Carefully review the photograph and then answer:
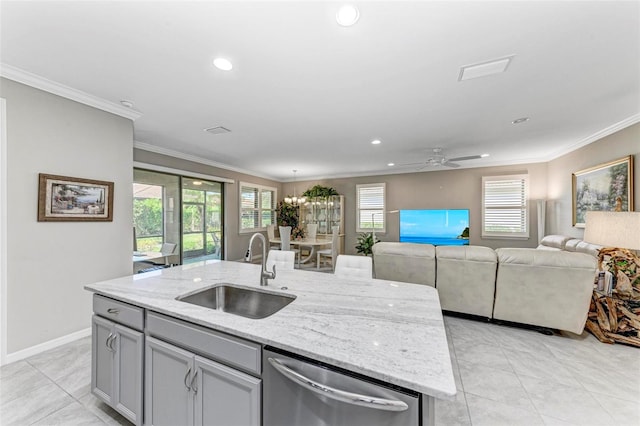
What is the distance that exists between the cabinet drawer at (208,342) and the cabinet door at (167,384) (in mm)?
62

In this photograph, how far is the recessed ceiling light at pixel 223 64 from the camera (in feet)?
6.56

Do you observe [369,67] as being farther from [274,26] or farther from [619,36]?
[619,36]

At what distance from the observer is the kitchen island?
861 mm

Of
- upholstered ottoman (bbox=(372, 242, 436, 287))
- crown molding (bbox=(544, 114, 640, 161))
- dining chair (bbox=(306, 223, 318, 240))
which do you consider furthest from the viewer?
dining chair (bbox=(306, 223, 318, 240))

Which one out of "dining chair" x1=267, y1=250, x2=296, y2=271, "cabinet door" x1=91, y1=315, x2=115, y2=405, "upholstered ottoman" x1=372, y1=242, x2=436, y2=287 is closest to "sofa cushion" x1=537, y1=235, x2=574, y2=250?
"upholstered ottoman" x1=372, y1=242, x2=436, y2=287

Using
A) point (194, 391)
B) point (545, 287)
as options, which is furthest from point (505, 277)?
point (194, 391)

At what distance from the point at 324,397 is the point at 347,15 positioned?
79.2 inches

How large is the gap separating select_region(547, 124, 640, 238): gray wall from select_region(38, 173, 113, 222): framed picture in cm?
632

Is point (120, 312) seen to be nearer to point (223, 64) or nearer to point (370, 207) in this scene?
point (223, 64)

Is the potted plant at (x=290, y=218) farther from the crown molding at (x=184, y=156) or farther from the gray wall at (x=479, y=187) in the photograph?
the crown molding at (x=184, y=156)

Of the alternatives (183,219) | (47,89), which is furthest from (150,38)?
(183,219)

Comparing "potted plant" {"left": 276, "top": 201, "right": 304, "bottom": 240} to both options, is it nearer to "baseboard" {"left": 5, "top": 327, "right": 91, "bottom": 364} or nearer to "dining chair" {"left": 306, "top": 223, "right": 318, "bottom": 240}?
"dining chair" {"left": 306, "top": 223, "right": 318, "bottom": 240}

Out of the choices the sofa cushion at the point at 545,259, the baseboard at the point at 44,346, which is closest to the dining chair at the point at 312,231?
the sofa cushion at the point at 545,259

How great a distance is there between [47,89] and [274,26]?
2.47m
